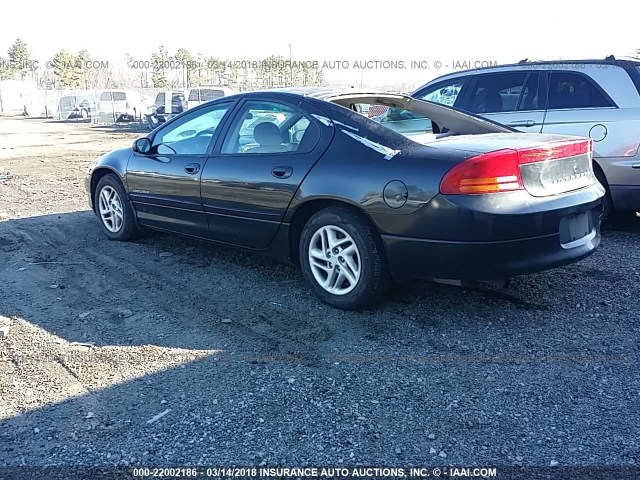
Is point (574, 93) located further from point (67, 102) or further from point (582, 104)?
point (67, 102)

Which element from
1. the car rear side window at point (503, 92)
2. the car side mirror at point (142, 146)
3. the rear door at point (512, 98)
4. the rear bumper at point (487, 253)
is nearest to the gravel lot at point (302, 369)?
the rear bumper at point (487, 253)

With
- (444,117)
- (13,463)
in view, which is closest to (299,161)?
(444,117)

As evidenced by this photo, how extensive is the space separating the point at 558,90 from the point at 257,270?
3668 millimetres

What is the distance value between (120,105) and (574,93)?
32774 mm

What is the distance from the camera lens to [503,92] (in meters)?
6.70

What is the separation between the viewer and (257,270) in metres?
5.12

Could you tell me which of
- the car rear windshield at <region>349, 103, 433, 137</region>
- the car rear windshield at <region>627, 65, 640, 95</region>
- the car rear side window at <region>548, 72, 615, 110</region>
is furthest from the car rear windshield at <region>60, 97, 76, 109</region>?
the car rear windshield at <region>627, 65, 640, 95</region>

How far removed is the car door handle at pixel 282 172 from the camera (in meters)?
4.28

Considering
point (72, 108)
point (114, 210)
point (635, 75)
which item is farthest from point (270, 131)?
point (72, 108)

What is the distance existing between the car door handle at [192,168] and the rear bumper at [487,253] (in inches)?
74.6

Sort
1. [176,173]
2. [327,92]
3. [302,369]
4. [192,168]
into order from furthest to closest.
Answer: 1. [176,173]
2. [192,168]
3. [327,92]
4. [302,369]

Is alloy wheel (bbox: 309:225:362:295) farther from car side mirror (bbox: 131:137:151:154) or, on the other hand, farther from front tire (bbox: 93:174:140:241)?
front tire (bbox: 93:174:140:241)

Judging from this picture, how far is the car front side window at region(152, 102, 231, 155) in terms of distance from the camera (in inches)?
200

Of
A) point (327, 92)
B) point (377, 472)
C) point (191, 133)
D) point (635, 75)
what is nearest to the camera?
point (377, 472)
